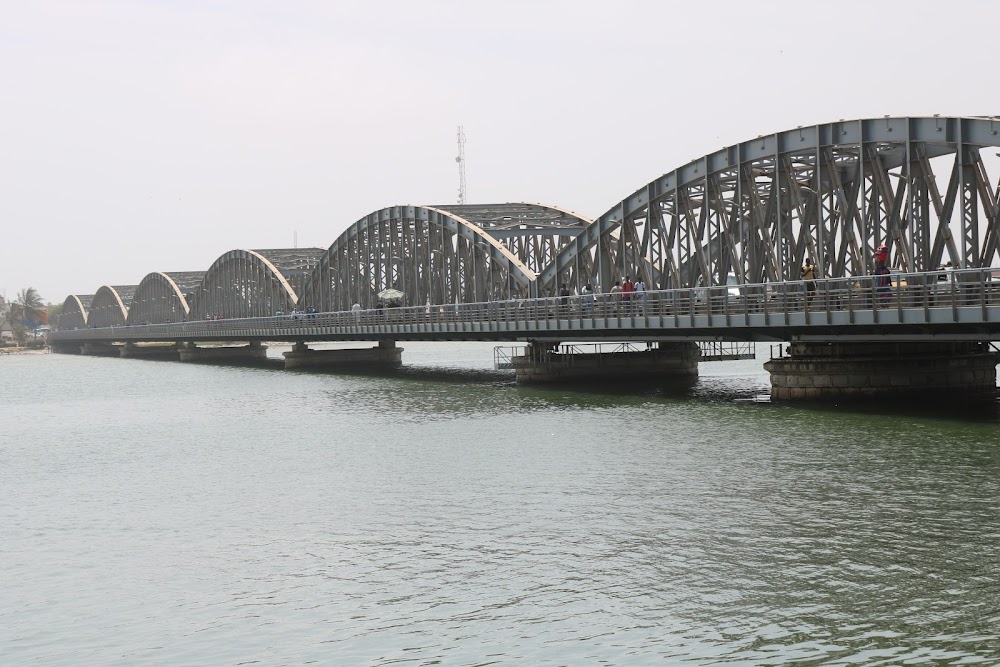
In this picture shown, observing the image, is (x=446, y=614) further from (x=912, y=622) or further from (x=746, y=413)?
(x=746, y=413)

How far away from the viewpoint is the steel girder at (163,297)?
533 feet

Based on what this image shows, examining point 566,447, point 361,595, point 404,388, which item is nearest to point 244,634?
point 361,595

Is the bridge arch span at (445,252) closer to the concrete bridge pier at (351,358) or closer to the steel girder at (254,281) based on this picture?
the concrete bridge pier at (351,358)

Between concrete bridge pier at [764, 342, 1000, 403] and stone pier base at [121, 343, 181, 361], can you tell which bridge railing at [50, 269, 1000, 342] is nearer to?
concrete bridge pier at [764, 342, 1000, 403]

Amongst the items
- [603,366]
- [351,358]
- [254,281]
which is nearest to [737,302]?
[603,366]

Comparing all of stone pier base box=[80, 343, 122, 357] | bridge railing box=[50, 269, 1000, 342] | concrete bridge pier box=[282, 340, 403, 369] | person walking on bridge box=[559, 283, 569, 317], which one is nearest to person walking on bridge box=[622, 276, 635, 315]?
bridge railing box=[50, 269, 1000, 342]

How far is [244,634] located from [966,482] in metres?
16.3

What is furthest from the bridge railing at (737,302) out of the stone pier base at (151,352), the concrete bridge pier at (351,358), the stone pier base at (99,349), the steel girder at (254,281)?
the stone pier base at (99,349)

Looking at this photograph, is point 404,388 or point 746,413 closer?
point 746,413

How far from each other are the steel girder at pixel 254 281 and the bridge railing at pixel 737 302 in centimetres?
3404

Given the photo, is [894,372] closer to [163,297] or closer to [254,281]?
[254,281]

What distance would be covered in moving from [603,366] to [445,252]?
22726mm

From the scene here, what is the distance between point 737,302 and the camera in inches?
1790

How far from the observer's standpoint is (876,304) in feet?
122
